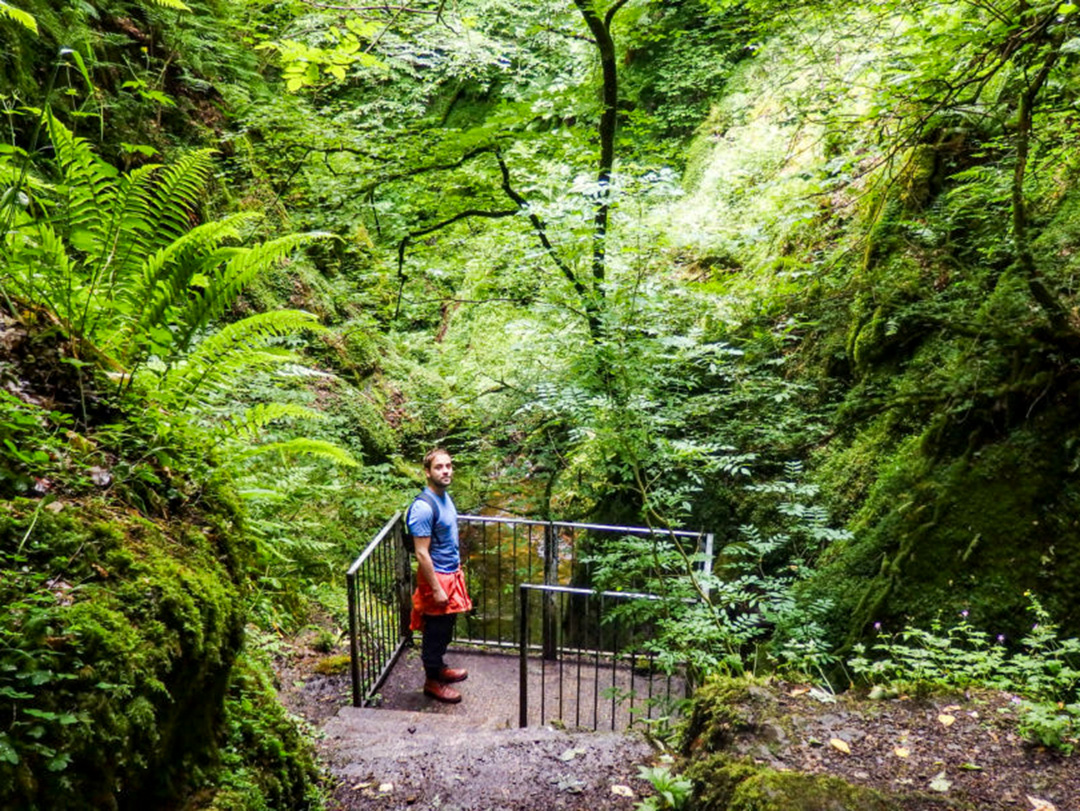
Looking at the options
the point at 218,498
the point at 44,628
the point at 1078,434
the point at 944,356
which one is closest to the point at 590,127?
the point at 944,356

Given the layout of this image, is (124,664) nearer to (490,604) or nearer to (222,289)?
(222,289)

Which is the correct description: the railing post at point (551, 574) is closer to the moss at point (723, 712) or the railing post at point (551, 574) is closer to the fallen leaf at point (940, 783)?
the moss at point (723, 712)

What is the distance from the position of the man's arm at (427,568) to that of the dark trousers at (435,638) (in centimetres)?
24

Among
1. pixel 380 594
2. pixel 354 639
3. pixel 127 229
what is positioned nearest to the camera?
pixel 127 229

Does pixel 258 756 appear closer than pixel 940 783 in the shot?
No

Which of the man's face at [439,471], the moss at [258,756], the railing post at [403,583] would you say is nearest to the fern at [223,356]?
the moss at [258,756]

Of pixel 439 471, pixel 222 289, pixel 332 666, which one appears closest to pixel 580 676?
pixel 332 666

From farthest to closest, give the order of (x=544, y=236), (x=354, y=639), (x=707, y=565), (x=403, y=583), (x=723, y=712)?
(x=544, y=236), (x=403, y=583), (x=354, y=639), (x=707, y=565), (x=723, y=712)

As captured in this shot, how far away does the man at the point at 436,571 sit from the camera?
190 inches

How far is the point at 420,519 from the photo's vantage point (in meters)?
4.80

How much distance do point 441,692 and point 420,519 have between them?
1.53 m

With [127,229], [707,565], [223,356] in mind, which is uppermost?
[127,229]

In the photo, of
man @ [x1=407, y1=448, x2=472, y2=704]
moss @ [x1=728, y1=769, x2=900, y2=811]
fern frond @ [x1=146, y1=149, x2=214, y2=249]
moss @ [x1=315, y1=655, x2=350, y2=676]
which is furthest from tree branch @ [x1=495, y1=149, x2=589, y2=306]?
moss @ [x1=728, y1=769, x2=900, y2=811]

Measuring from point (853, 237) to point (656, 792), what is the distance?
5.26 m
